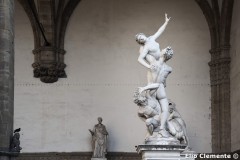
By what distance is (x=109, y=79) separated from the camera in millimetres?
20141

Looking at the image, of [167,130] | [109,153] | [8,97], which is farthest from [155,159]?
[109,153]

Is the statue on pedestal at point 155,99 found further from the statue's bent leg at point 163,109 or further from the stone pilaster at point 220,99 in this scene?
the stone pilaster at point 220,99

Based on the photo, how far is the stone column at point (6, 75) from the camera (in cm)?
1036

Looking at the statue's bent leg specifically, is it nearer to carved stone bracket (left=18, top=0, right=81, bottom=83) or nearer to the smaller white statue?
the smaller white statue

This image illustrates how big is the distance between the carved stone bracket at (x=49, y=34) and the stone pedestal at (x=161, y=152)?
10652 millimetres

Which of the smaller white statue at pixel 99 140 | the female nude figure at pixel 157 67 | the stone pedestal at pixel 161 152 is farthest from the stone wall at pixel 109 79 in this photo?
the stone pedestal at pixel 161 152

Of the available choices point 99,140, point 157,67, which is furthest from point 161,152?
point 99,140

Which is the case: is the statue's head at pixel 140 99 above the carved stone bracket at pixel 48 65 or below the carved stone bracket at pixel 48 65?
below

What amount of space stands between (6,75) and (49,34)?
31.7 feet

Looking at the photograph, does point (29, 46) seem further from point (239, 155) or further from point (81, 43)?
point (239, 155)

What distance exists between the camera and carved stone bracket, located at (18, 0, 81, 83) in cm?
1992

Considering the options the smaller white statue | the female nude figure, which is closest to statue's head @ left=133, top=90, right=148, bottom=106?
the female nude figure

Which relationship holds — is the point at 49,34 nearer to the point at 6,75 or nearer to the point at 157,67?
the point at 6,75

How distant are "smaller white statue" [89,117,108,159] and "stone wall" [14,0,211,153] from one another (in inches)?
21.7
